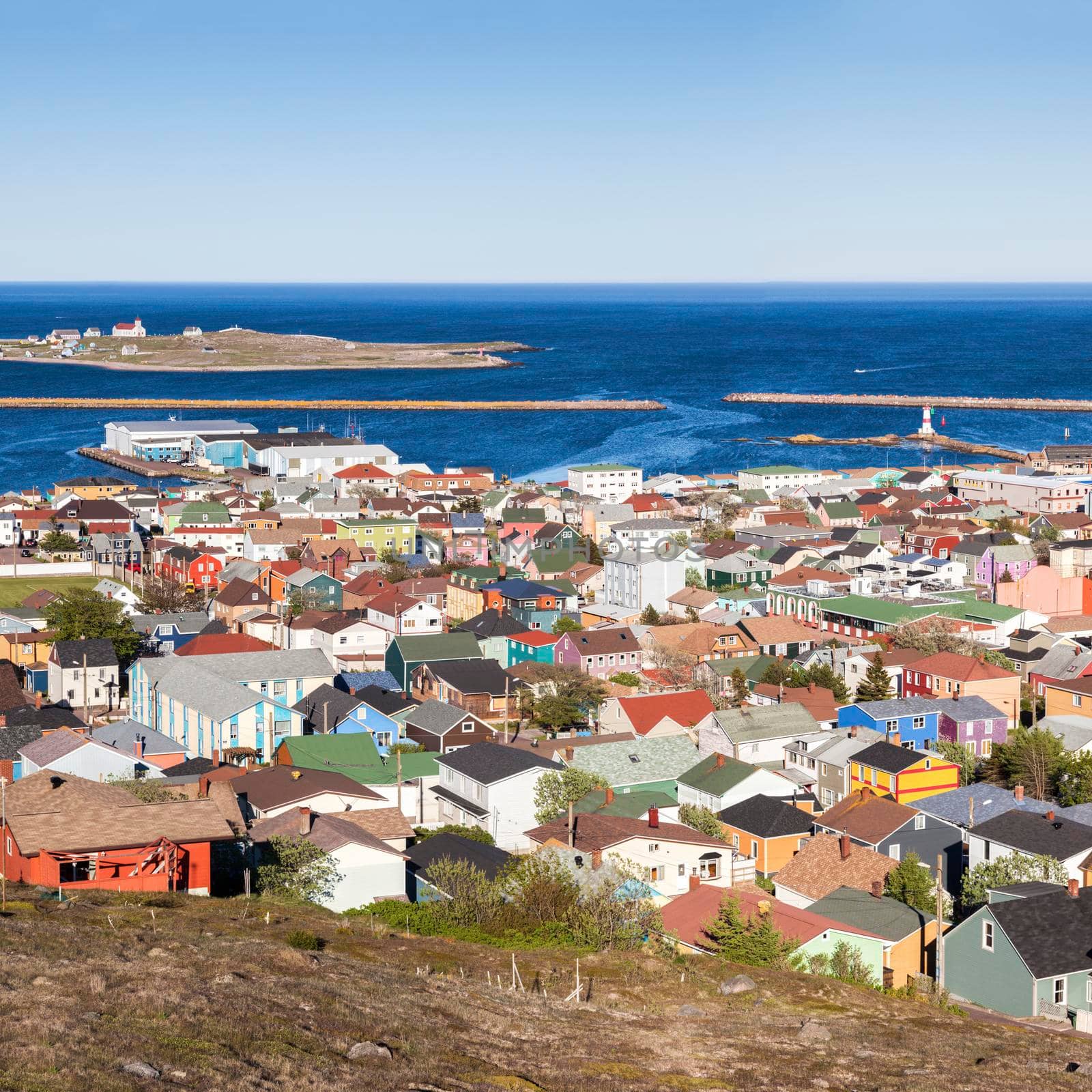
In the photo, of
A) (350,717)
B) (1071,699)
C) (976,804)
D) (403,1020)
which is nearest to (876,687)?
(1071,699)

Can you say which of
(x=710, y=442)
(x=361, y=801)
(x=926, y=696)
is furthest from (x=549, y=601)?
(x=710, y=442)

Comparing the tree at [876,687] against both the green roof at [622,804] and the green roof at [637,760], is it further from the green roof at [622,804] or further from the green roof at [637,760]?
the green roof at [622,804]

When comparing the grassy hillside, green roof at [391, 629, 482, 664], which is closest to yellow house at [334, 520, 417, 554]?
green roof at [391, 629, 482, 664]

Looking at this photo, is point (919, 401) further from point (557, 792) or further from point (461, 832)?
point (461, 832)

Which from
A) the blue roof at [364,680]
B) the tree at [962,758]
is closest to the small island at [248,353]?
the blue roof at [364,680]

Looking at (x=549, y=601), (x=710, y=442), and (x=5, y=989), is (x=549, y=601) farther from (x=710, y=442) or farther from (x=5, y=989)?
(x=710, y=442)
